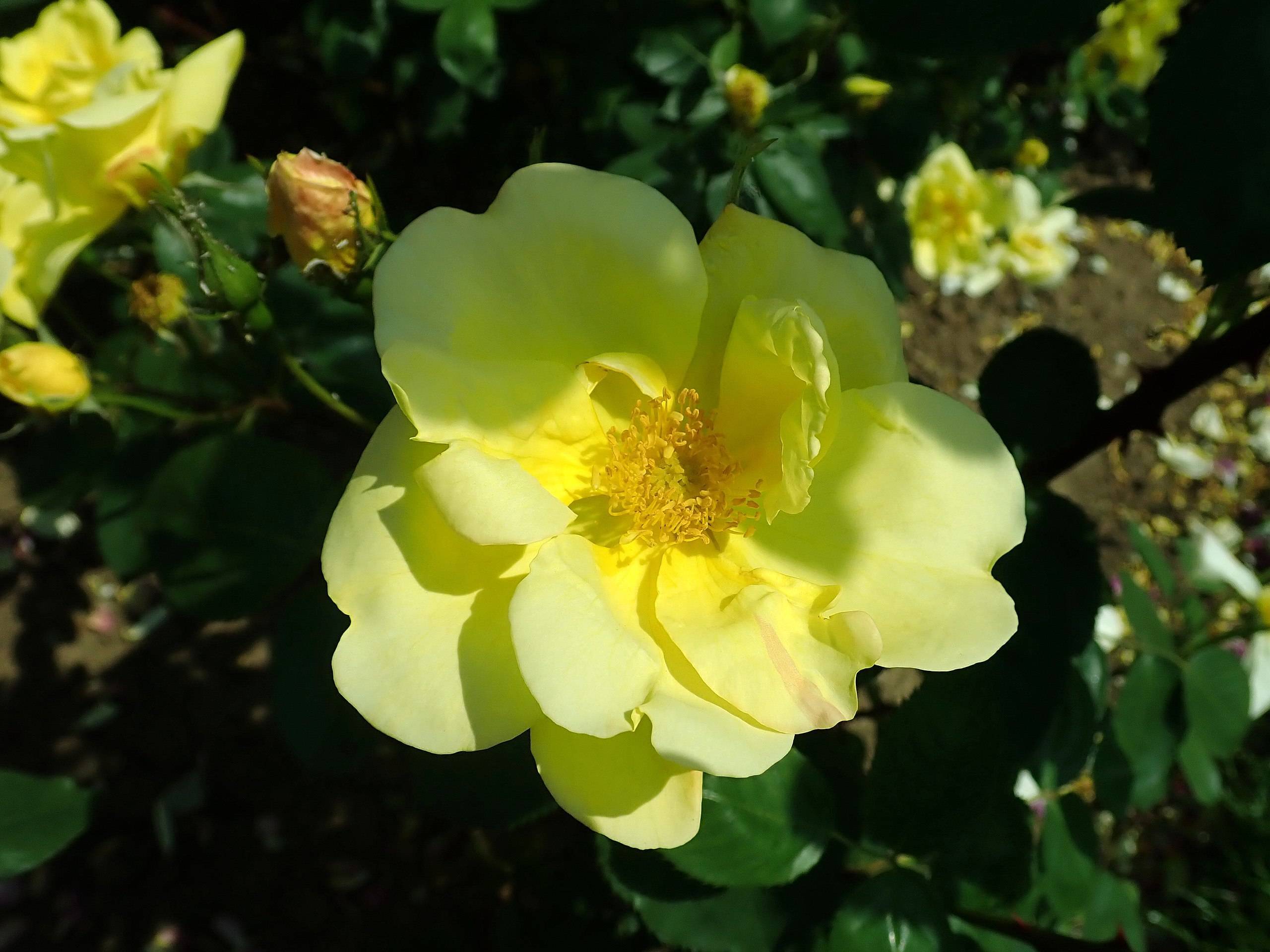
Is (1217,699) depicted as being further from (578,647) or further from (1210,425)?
(1210,425)

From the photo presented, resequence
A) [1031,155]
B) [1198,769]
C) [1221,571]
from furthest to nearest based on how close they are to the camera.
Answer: [1031,155]
[1221,571]
[1198,769]

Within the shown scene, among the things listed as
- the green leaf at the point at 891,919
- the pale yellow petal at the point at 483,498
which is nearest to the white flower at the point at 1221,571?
the green leaf at the point at 891,919

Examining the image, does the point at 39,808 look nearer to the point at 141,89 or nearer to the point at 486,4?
the point at 141,89

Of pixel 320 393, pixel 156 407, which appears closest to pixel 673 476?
pixel 320 393

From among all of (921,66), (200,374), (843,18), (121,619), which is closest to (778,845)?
(200,374)

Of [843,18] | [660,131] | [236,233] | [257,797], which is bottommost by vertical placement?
[257,797]

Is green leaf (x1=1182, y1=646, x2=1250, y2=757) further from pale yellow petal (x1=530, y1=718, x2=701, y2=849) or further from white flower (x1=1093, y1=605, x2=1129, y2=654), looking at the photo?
pale yellow petal (x1=530, y1=718, x2=701, y2=849)

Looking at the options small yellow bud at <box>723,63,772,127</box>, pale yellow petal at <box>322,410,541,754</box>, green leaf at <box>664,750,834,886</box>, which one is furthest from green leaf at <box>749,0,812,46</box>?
green leaf at <box>664,750,834,886</box>
